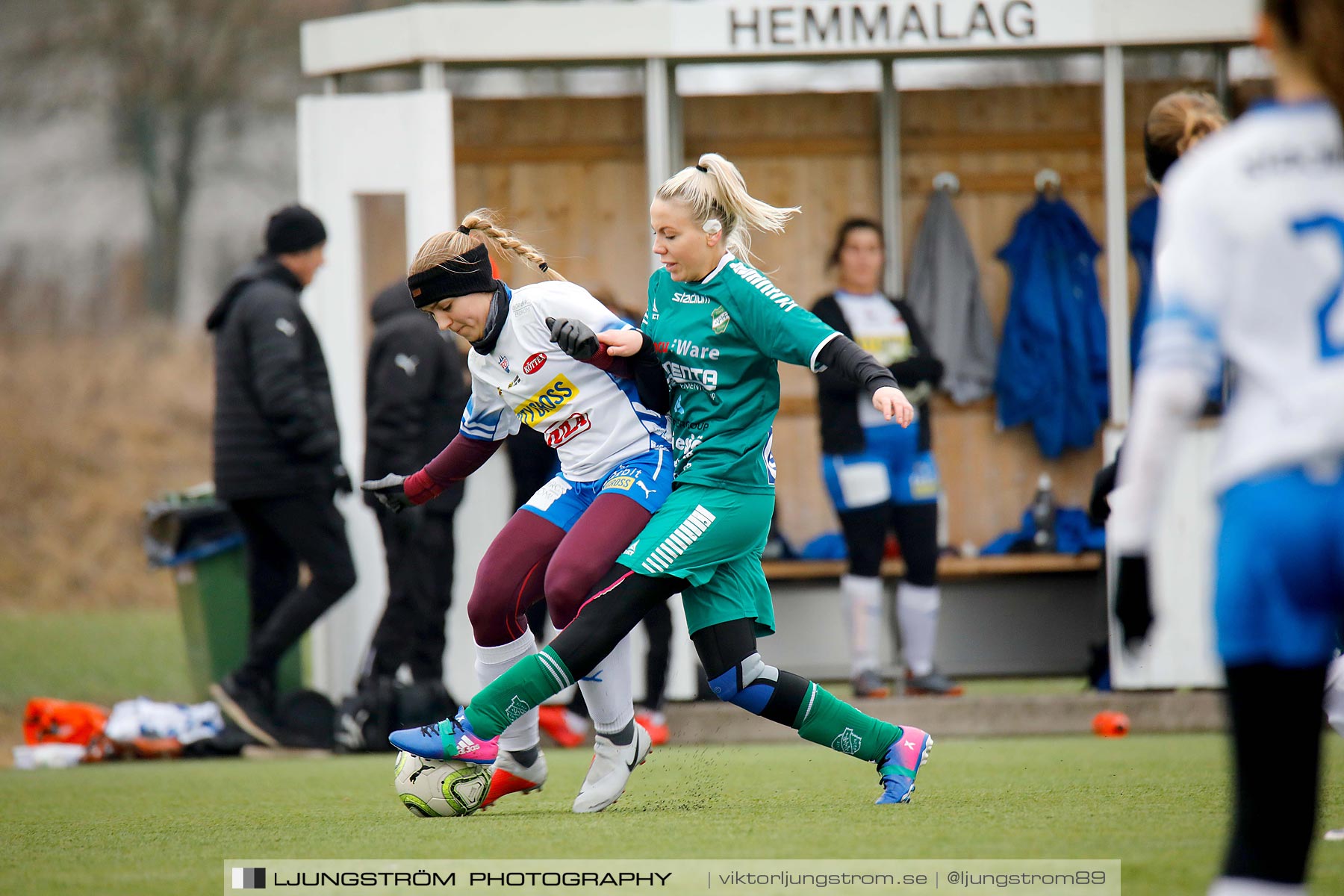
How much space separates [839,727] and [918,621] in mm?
3558

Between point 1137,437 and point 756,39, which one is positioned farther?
point 756,39

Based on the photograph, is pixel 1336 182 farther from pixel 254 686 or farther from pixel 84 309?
pixel 84 309

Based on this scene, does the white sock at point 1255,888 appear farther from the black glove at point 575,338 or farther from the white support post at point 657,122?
the white support post at point 657,122

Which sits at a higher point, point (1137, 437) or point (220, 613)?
point (1137, 437)

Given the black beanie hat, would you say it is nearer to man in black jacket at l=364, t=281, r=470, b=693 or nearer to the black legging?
man in black jacket at l=364, t=281, r=470, b=693

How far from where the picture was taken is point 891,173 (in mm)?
9445

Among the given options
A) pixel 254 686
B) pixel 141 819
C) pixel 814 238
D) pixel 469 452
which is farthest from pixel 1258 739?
pixel 814 238

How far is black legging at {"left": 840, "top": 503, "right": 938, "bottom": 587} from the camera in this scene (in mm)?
7906

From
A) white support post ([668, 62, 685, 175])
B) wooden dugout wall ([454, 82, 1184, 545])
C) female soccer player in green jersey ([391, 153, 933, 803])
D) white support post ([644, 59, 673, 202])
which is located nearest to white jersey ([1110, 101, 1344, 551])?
female soccer player in green jersey ([391, 153, 933, 803])

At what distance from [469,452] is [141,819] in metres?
1.38

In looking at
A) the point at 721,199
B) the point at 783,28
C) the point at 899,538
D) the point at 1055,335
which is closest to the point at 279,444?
the point at 899,538

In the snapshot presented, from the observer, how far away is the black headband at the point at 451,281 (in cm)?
477

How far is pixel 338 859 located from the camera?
375 centimetres

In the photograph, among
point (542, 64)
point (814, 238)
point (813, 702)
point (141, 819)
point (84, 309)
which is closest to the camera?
point (813, 702)
